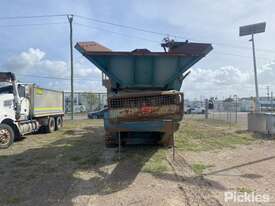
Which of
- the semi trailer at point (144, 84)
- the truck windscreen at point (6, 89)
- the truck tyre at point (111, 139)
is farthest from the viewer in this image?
the truck windscreen at point (6, 89)

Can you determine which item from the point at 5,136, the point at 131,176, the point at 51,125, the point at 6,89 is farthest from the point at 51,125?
the point at 131,176

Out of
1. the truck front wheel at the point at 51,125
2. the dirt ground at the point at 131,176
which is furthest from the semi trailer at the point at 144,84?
the truck front wheel at the point at 51,125

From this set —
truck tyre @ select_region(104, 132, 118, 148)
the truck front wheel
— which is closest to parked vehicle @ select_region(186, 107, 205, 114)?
the truck front wheel

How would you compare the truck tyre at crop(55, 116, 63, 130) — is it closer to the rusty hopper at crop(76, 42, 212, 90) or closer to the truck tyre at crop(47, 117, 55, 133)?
the truck tyre at crop(47, 117, 55, 133)

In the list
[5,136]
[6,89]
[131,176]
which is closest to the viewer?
[131,176]

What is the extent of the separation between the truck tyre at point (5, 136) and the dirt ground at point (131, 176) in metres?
1.48

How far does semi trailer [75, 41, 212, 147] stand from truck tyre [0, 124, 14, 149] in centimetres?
569

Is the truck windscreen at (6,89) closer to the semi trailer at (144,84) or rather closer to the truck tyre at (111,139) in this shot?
the truck tyre at (111,139)

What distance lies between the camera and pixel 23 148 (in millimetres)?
12344

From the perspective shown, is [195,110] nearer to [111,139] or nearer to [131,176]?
[111,139]

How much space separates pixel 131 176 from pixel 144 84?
2831 mm

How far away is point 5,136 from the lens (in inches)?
496

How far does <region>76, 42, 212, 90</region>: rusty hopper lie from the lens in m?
8.59

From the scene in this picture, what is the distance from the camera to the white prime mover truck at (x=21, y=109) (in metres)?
12.9
